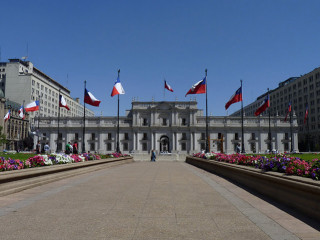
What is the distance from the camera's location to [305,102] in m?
79.4

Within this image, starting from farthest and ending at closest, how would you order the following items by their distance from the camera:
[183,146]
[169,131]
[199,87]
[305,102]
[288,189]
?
[305,102] → [169,131] → [183,146] → [199,87] → [288,189]

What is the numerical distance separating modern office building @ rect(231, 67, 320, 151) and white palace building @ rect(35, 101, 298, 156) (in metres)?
Answer: 7.86

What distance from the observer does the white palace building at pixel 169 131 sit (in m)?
72.9

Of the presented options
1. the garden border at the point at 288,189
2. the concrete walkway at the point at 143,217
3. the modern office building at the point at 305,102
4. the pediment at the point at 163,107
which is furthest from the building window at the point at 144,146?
the concrete walkway at the point at 143,217

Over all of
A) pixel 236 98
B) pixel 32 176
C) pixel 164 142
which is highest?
pixel 236 98

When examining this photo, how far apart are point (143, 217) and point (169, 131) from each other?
68.3 meters

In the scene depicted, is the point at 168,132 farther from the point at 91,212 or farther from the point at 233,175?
the point at 91,212

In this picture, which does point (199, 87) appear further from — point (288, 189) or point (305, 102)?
point (305, 102)

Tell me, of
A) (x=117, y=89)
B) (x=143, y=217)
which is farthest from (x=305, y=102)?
(x=143, y=217)

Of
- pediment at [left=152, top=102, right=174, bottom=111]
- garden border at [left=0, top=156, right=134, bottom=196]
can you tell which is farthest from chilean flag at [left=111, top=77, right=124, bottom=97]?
pediment at [left=152, top=102, right=174, bottom=111]

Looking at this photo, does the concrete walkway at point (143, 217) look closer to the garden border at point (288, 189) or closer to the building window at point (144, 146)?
the garden border at point (288, 189)

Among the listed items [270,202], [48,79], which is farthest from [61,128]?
[270,202]

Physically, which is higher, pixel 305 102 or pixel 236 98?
pixel 305 102

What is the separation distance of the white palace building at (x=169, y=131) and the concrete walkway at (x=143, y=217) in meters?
Answer: 64.9
